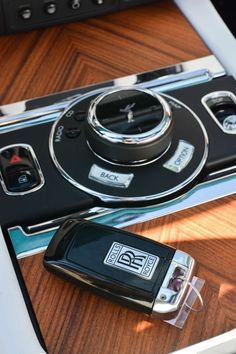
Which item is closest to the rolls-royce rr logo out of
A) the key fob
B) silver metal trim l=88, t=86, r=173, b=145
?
the key fob

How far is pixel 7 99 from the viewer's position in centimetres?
63

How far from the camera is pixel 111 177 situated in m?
0.55

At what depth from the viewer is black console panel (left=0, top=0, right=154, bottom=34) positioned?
0.67 meters

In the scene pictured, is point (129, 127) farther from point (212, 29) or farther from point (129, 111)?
point (212, 29)

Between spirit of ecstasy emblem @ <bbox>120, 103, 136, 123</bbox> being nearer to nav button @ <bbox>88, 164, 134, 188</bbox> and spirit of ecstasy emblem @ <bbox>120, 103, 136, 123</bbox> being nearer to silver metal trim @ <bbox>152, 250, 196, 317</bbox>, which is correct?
nav button @ <bbox>88, 164, 134, 188</bbox>

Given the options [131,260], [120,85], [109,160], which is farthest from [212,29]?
[131,260]

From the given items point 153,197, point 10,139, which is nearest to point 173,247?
point 153,197

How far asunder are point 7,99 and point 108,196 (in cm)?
18

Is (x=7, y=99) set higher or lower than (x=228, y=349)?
higher

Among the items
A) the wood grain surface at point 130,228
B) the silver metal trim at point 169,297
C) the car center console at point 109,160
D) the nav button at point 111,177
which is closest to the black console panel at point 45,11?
the wood grain surface at point 130,228

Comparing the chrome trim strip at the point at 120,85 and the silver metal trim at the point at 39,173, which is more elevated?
the chrome trim strip at the point at 120,85

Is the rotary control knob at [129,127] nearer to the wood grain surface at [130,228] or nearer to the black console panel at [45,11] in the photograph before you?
the wood grain surface at [130,228]

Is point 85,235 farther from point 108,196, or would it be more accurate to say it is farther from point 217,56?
point 217,56

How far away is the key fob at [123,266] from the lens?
46cm
